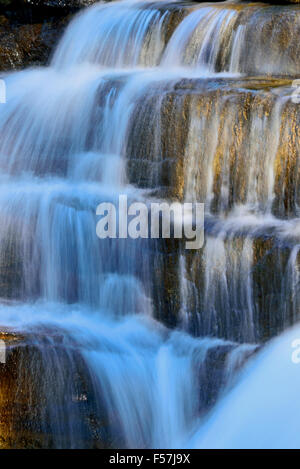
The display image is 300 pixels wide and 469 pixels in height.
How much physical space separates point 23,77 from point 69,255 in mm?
3435

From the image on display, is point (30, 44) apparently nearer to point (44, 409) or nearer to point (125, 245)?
point (125, 245)

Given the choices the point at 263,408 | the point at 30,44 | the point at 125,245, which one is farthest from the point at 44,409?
the point at 30,44

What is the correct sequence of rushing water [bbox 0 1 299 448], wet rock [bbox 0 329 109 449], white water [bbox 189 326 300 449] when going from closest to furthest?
white water [bbox 189 326 300 449] < wet rock [bbox 0 329 109 449] < rushing water [bbox 0 1 299 448]

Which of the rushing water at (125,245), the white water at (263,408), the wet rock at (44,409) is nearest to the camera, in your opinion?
the white water at (263,408)

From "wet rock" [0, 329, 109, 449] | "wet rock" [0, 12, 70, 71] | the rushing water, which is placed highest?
"wet rock" [0, 12, 70, 71]

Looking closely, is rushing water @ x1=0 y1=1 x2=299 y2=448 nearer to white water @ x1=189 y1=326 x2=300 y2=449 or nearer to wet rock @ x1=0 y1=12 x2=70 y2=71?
white water @ x1=189 y1=326 x2=300 y2=449

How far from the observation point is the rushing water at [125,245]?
6.03 m

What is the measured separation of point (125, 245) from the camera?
7.22 meters

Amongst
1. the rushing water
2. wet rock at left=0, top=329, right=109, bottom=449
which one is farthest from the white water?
wet rock at left=0, top=329, right=109, bottom=449

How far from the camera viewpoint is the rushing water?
603 cm

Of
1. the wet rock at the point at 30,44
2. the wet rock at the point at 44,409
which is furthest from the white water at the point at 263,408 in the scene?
the wet rock at the point at 30,44

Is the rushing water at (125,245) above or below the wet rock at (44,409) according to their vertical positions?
A: above

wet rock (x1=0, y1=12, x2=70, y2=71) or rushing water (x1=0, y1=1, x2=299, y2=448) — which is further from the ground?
wet rock (x1=0, y1=12, x2=70, y2=71)

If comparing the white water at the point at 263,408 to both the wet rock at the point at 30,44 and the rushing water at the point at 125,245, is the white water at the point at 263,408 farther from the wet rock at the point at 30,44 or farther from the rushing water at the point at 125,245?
the wet rock at the point at 30,44
